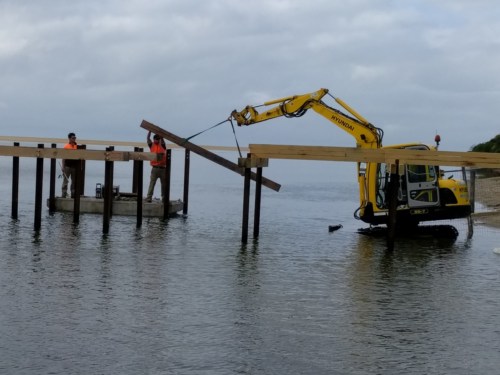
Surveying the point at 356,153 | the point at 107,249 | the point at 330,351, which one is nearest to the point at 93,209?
the point at 107,249

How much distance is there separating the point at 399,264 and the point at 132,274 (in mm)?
5713

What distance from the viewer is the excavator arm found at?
24.4 m

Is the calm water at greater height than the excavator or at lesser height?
lesser

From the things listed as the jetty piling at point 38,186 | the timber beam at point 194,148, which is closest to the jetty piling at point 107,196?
the jetty piling at point 38,186

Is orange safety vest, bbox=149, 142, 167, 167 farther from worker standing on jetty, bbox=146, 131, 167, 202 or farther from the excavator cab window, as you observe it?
the excavator cab window

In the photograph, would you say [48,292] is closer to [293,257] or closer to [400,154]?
[293,257]

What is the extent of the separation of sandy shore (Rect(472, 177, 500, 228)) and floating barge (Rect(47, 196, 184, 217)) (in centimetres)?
947

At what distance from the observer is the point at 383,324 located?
1305cm

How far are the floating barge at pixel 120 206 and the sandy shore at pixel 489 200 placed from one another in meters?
9.47

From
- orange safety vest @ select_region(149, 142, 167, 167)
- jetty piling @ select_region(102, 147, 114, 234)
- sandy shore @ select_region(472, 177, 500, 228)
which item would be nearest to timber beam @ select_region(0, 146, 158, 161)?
jetty piling @ select_region(102, 147, 114, 234)

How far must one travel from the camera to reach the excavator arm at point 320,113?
24406 mm

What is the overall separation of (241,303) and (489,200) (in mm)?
23396

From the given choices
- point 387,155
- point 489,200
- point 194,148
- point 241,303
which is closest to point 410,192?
point 387,155

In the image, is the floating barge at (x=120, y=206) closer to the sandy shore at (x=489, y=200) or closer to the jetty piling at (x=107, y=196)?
the jetty piling at (x=107, y=196)
